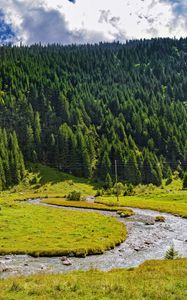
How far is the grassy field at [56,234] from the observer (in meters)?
46.6

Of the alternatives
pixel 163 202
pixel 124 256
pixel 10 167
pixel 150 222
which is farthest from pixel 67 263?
pixel 10 167

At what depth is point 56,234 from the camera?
5747 centimetres

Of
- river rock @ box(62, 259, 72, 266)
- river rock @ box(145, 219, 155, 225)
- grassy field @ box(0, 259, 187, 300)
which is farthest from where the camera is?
river rock @ box(145, 219, 155, 225)

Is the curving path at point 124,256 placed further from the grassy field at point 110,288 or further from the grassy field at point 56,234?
the grassy field at point 110,288

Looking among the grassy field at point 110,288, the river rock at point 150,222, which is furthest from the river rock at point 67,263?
the river rock at point 150,222

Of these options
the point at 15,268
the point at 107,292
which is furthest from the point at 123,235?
the point at 107,292

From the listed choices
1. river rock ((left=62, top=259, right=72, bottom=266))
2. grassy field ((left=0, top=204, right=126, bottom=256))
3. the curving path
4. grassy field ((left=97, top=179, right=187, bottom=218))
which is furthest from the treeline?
river rock ((left=62, top=259, right=72, bottom=266))

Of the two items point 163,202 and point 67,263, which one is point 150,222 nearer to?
point 67,263

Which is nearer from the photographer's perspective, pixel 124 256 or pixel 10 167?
pixel 124 256

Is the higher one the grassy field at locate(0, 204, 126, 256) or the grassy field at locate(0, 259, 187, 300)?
the grassy field at locate(0, 259, 187, 300)

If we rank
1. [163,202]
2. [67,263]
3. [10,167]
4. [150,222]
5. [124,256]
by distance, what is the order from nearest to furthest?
[67,263] < [124,256] < [150,222] < [163,202] < [10,167]

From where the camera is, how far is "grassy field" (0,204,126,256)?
153 feet

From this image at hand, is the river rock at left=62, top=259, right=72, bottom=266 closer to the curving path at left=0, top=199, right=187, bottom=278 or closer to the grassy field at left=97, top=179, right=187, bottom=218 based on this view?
the curving path at left=0, top=199, right=187, bottom=278

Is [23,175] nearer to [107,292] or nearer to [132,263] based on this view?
[132,263]
